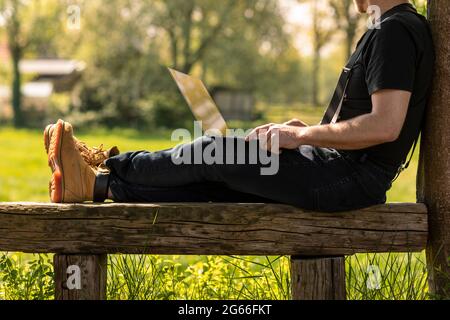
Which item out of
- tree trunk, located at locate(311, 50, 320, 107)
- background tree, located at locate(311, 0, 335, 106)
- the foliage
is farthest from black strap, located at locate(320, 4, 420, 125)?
tree trunk, located at locate(311, 50, 320, 107)

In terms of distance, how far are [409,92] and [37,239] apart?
156 cm

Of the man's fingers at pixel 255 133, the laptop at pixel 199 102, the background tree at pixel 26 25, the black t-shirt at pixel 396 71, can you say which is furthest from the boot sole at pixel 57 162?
the background tree at pixel 26 25

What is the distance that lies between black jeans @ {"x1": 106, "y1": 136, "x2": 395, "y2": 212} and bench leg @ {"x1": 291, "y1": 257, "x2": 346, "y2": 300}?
22cm

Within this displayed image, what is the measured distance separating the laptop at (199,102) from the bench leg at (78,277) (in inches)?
27.6

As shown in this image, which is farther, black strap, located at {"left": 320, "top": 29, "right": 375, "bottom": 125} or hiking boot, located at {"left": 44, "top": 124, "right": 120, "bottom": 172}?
hiking boot, located at {"left": 44, "top": 124, "right": 120, "bottom": 172}

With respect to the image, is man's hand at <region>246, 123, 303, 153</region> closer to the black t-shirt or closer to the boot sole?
the black t-shirt

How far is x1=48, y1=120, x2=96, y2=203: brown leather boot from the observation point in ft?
9.73

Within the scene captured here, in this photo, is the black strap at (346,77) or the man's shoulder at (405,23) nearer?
the man's shoulder at (405,23)

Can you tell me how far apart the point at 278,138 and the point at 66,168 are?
870 mm

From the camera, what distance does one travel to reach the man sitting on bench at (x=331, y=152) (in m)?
2.68

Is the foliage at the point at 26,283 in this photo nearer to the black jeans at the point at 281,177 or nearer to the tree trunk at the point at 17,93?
the black jeans at the point at 281,177
